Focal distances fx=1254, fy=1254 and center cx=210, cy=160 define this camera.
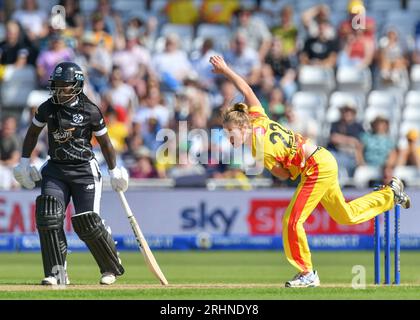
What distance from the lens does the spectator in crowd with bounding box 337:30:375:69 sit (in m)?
20.9

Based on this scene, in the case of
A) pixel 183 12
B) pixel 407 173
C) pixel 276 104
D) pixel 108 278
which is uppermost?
pixel 183 12

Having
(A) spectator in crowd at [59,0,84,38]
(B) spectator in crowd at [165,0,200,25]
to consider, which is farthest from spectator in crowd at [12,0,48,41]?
(B) spectator in crowd at [165,0,200,25]

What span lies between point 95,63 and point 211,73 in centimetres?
194

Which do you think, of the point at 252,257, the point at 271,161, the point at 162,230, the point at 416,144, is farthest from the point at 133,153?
the point at 271,161

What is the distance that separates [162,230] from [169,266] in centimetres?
269

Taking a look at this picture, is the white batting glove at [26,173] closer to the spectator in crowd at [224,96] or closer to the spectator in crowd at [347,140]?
the spectator in crowd at [347,140]

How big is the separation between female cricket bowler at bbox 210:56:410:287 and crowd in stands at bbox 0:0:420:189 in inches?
277

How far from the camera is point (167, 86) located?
2078cm

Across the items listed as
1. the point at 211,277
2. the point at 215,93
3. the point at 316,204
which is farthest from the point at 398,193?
the point at 215,93

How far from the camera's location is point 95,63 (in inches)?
811

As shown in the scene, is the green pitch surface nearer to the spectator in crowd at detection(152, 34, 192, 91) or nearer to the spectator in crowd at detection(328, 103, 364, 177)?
the spectator in crowd at detection(328, 103, 364, 177)

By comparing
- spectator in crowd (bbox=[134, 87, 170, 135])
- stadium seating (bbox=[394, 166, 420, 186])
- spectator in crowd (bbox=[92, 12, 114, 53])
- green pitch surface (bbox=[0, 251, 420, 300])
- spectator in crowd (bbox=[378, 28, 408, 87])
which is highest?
spectator in crowd (bbox=[92, 12, 114, 53])

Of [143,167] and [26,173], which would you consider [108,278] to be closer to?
[26,173]
